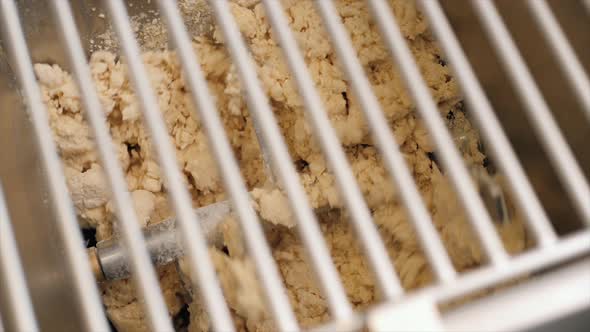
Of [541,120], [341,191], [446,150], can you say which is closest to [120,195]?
[341,191]

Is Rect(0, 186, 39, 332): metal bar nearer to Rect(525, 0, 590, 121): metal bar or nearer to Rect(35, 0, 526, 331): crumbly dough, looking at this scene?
Rect(35, 0, 526, 331): crumbly dough

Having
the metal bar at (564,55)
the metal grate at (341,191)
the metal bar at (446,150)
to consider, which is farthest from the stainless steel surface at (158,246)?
the metal bar at (564,55)

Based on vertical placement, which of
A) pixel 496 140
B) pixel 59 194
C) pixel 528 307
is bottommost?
pixel 528 307

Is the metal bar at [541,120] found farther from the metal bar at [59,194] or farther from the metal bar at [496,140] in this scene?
the metal bar at [59,194]

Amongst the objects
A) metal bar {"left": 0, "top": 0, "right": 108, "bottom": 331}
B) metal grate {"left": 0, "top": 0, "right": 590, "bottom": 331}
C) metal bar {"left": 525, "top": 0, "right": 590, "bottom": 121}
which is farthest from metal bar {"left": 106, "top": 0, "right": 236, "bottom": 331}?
metal bar {"left": 525, "top": 0, "right": 590, "bottom": 121}

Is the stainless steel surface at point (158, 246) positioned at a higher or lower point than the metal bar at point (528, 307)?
higher

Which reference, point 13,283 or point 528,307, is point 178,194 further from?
point 528,307
